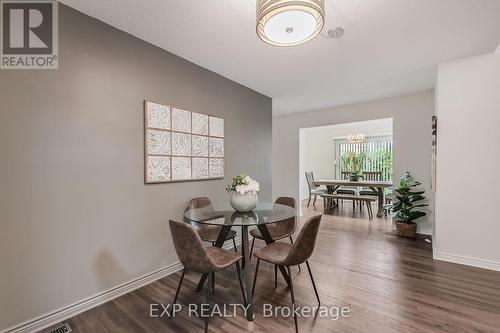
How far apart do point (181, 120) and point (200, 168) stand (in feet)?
2.06

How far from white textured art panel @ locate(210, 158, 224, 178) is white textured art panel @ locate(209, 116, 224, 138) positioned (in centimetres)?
35

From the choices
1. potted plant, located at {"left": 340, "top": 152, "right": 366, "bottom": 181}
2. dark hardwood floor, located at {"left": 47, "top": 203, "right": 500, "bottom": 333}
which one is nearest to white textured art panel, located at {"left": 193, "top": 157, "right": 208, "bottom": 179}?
dark hardwood floor, located at {"left": 47, "top": 203, "right": 500, "bottom": 333}

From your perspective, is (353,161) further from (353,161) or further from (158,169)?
(158,169)

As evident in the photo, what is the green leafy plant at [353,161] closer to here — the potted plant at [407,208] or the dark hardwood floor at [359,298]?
the potted plant at [407,208]

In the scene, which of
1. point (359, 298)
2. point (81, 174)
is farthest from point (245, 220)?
point (81, 174)

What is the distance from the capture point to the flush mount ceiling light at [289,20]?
125cm

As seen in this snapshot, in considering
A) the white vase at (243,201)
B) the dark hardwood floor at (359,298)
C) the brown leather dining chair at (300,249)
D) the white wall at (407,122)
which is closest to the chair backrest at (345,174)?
the white wall at (407,122)

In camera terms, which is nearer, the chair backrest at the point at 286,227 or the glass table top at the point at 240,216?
the glass table top at the point at 240,216

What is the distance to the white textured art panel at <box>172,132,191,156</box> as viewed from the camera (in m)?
2.55

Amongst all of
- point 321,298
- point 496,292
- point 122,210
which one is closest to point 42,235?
point 122,210

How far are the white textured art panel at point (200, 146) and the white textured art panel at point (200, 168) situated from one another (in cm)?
7

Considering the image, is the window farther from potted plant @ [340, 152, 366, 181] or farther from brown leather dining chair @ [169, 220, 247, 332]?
brown leather dining chair @ [169, 220, 247, 332]

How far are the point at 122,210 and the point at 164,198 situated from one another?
441 millimetres

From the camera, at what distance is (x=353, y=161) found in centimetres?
665
